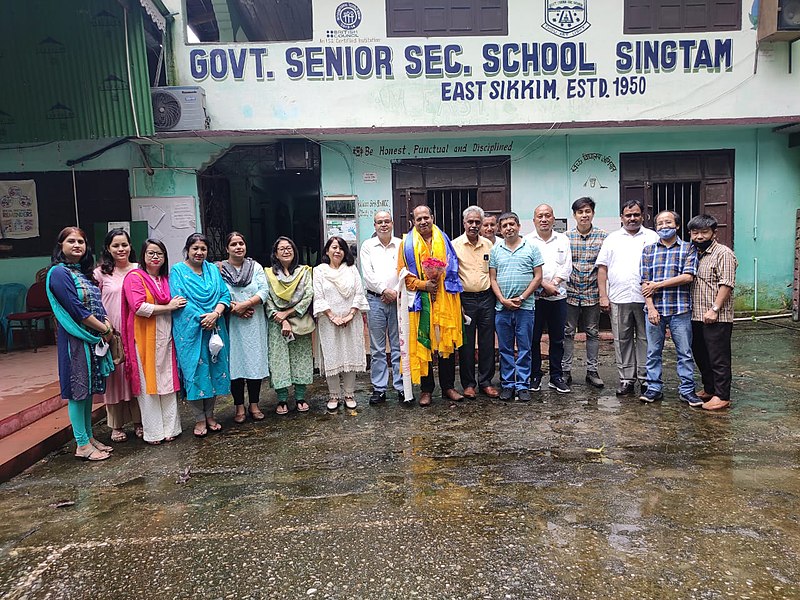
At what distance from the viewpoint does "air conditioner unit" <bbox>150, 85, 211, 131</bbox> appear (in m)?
7.60

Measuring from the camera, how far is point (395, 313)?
489cm

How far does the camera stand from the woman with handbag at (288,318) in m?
4.62

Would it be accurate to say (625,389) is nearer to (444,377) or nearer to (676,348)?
(676,348)

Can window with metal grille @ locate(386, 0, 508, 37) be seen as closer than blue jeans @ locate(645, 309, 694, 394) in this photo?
No

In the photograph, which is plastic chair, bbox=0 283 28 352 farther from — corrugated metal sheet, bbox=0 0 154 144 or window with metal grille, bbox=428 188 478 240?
window with metal grille, bbox=428 188 478 240

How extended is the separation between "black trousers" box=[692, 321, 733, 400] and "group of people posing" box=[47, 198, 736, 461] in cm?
1

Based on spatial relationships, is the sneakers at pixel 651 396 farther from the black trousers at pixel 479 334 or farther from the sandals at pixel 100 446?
the sandals at pixel 100 446

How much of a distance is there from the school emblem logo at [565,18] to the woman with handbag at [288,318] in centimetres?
571

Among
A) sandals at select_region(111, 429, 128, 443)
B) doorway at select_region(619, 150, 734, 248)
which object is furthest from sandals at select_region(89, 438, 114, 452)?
doorway at select_region(619, 150, 734, 248)

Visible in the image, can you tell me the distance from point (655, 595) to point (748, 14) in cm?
879

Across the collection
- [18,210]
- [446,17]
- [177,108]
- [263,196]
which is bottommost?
[18,210]

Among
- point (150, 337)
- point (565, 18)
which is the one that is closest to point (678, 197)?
point (565, 18)

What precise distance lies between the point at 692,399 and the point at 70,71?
7.85 meters

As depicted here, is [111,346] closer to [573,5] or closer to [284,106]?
[284,106]
